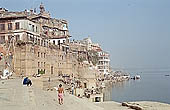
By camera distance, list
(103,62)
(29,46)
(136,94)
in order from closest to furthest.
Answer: (29,46) → (136,94) → (103,62)

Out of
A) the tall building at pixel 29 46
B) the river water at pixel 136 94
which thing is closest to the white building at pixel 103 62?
the river water at pixel 136 94

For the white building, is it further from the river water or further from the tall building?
the tall building

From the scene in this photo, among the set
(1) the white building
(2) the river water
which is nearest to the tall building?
(2) the river water

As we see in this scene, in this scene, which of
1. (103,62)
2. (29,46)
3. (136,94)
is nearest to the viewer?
(29,46)

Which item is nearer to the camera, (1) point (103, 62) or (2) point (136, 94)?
(2) point (136, 94)

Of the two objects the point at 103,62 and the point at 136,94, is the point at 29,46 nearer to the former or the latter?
the point at 136,94

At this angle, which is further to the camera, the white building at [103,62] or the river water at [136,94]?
the white building at [103,62]

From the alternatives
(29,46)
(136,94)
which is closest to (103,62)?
(136,94)

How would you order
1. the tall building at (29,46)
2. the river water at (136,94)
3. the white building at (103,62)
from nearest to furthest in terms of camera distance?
the tall building at (29,46)
the river water at (136,94)
the white building at (103,62)

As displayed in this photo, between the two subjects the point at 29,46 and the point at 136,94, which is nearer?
the point at 29,46

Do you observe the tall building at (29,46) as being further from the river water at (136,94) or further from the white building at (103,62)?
the white building at (103,62)

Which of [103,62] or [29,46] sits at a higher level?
[29,46]

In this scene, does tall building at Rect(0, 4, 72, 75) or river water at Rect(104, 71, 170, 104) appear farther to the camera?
river water at Rect(104, 71, 170, 104)

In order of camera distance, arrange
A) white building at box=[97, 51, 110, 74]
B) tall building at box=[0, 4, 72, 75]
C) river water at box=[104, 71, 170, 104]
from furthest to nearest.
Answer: white building at box=[97, 51, 110, 74]
river water at box=[104, 71, 170, 104]
tall building at box=[0, 4, 72, 75]
